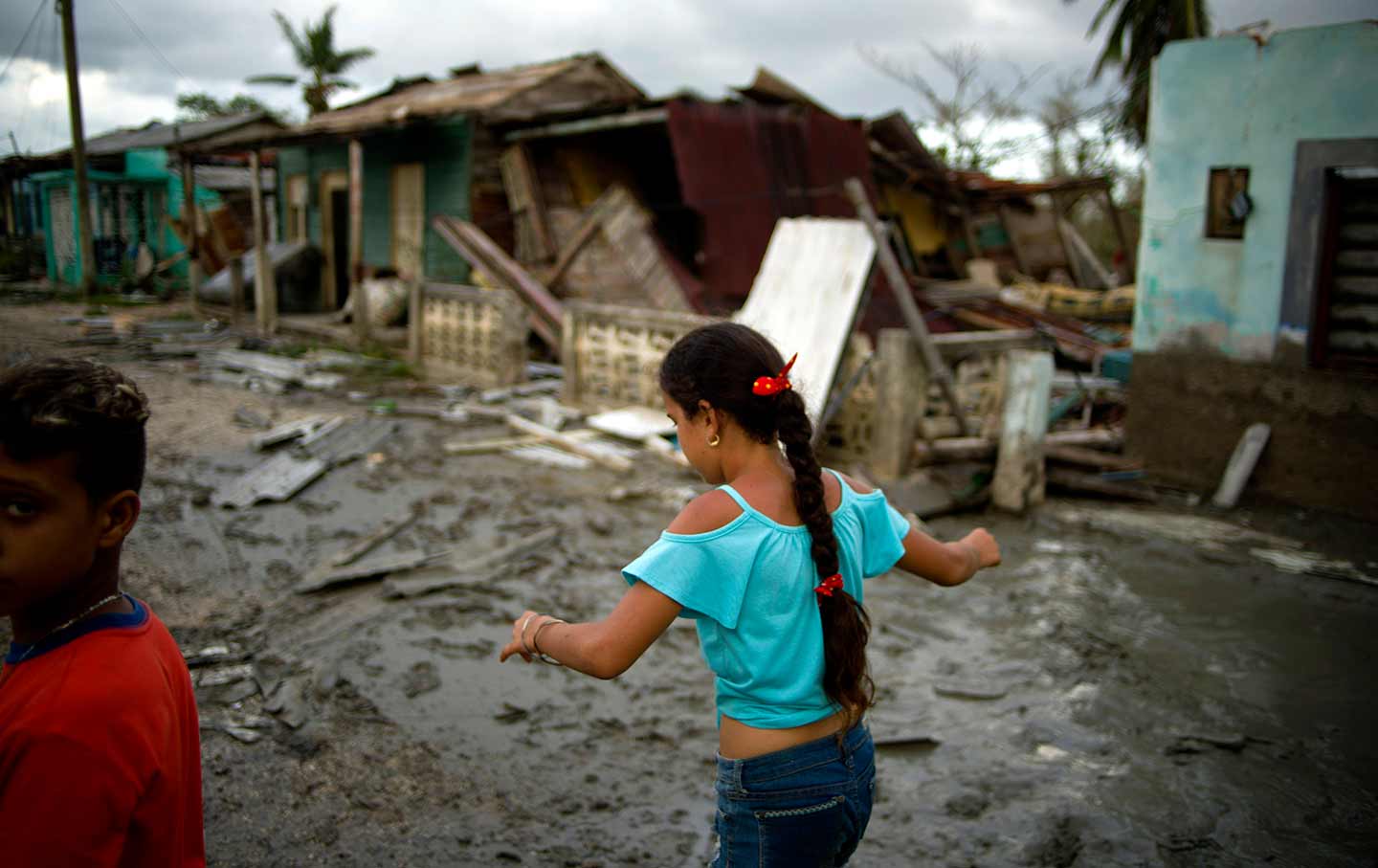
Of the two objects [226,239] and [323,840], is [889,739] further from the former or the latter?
[226,239]

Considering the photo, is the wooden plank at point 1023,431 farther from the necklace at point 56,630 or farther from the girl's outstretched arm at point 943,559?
the necklace at point 56,630

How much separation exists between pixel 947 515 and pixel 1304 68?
164 inches

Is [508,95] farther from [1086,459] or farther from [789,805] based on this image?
[789,805]

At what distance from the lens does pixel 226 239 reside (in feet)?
73.5

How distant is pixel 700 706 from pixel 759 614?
2.50 m

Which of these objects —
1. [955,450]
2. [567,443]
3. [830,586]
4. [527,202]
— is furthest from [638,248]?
[830,586]

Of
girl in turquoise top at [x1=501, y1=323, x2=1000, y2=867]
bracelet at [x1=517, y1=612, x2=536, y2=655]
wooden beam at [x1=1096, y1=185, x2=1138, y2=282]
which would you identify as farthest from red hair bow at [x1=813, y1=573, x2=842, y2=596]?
wooden beam at [x1=1096, y1=185, x2=1138, y2=282]

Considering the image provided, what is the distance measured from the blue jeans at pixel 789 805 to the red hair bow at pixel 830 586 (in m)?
0.31

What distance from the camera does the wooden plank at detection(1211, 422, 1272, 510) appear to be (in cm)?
725

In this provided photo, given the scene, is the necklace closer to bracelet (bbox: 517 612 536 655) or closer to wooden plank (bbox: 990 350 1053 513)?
bracelet (bbox: 517 612 536 655)

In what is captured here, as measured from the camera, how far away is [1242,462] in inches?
287

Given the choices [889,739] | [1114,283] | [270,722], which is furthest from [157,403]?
[1114,283]

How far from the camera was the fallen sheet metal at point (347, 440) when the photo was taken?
7969 mm

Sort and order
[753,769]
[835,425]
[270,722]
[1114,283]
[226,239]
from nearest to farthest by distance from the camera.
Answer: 1. [753,769]
2. [270,722]
3. [835,425]
4. [1114,283]
5. [226,239]
